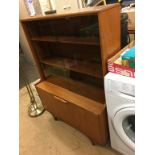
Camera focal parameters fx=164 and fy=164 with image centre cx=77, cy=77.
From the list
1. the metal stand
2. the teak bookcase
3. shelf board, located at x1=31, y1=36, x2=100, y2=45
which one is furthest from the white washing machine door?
the metal stand

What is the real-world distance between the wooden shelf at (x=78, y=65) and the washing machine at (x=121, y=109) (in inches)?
8.5

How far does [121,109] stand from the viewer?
1.15 metres

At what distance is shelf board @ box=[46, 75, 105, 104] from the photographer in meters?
1.50

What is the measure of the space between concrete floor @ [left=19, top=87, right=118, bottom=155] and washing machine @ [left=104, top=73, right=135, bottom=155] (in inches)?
10.5

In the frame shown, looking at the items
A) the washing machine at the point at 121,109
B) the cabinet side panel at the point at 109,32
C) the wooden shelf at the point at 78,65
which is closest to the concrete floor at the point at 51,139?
the washing machine at the point at 121,109

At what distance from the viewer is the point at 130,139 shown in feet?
4.09

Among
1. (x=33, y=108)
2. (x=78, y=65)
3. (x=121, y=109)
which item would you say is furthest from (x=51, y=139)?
(x=121, y=109)

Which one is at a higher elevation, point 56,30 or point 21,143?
point 56,30

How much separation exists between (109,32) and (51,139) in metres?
1.29

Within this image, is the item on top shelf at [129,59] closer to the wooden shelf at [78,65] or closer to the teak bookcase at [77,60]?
the teak bookcase at [77,60]
